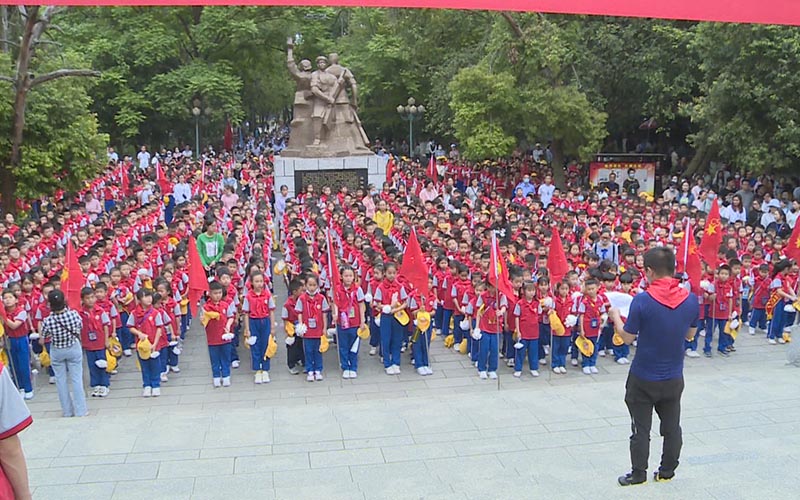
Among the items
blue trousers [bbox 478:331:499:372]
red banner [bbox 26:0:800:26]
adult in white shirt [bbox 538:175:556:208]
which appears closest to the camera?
red banner [bbox 26:0:800:26]

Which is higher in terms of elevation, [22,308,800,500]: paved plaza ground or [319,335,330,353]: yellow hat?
[319,335,330,353]: yellow hat

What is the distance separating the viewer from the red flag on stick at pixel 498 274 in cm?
832

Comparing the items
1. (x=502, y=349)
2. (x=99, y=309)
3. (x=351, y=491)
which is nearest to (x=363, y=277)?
(x=502, y=349)

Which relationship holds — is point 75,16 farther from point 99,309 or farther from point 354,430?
point 354,430

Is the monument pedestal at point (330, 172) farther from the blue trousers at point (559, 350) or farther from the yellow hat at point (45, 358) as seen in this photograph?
the blue trousers at point (559, 350)

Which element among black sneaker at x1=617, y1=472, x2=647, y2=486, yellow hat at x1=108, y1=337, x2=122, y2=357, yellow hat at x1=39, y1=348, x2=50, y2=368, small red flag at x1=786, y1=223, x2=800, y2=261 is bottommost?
yellow hat at x1=39, y1=348, x2=50, y2=368

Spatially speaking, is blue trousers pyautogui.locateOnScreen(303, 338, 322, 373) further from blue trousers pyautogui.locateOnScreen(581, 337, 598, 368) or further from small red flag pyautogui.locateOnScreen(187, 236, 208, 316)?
blue trousers pyautogui.locateOnScreen(581, 337, 598, 368)

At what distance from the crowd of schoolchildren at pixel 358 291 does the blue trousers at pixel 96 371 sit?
0.02 m

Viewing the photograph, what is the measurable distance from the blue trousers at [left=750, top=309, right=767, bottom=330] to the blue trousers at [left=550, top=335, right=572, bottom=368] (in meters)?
3.44

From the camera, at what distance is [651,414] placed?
4426mm

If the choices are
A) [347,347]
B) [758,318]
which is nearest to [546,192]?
[758,318]

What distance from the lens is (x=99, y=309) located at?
842 cm

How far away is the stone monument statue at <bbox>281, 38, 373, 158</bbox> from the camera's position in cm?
2092

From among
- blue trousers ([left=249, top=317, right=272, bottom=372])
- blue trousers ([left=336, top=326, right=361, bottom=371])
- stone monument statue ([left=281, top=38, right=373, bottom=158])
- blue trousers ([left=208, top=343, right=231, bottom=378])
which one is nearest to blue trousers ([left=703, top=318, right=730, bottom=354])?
blue trousers ([left=336, top=326, right=361, bottom=371])
